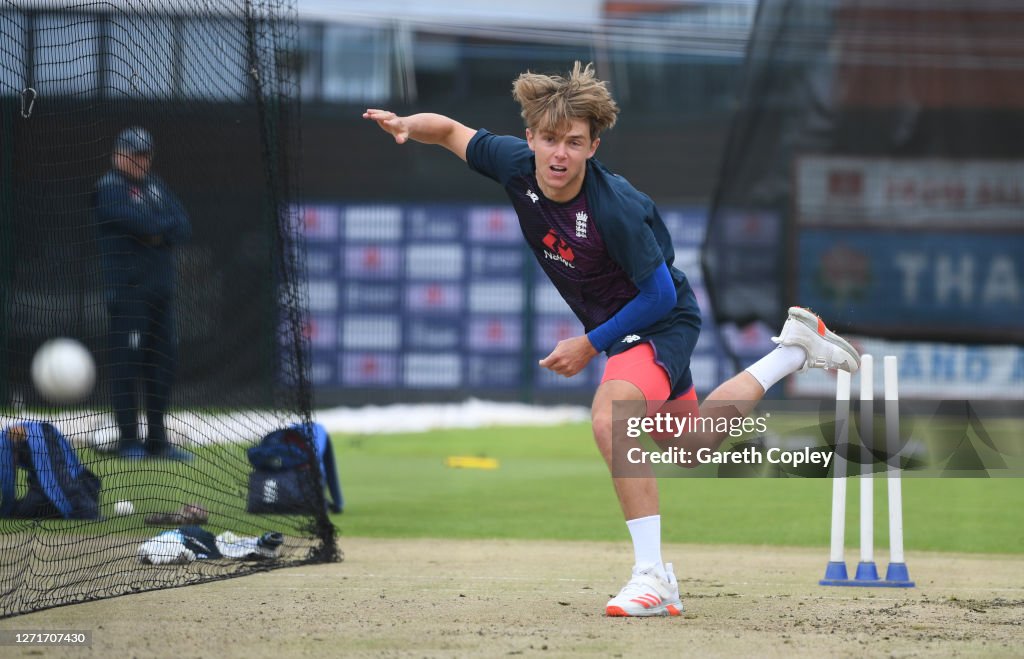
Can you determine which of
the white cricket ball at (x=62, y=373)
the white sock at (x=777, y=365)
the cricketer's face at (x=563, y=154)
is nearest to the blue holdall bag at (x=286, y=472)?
the white sock at (x=777, y=365)

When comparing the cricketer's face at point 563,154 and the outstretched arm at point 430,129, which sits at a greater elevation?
Result: the outstretched arm at point 430,129

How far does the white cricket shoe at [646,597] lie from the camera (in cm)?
545

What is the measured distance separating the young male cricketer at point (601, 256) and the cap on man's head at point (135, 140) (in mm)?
4207

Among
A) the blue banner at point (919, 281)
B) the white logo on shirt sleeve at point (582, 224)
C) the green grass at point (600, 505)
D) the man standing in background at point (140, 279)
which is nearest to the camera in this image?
the white logo on shirt sleeve at point (582, 224)

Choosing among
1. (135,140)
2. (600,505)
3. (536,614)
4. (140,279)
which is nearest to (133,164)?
(135,140)

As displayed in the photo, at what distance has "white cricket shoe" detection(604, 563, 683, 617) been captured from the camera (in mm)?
5445

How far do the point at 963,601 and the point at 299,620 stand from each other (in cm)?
290

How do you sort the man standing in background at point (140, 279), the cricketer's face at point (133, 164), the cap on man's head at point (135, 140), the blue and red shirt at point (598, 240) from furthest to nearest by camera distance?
the man standing in background at point (140, 279), the cap on man's head at point (135, 140), the cricketer's face at point (133, 164), the blue and red shirt at point (598, 240)

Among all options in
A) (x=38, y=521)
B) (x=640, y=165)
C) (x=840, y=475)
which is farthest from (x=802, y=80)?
(x=38, y=521)

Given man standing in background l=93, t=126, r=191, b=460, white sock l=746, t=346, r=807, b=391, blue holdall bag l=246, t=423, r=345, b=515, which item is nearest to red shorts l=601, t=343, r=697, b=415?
white sock l=746, t=346, r=807, b=391

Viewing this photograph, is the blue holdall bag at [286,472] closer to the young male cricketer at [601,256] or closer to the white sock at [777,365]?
the young male cricketer at [601,256]

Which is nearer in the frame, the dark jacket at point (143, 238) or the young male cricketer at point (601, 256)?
the young male cricketer at point (601, 256)

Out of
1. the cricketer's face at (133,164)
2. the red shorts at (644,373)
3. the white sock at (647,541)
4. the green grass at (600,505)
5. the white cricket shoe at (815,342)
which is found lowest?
the green grass at (600,505)

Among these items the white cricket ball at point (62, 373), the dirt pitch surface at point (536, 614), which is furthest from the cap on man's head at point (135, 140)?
the dirt pitch surface at point (536, 614)
